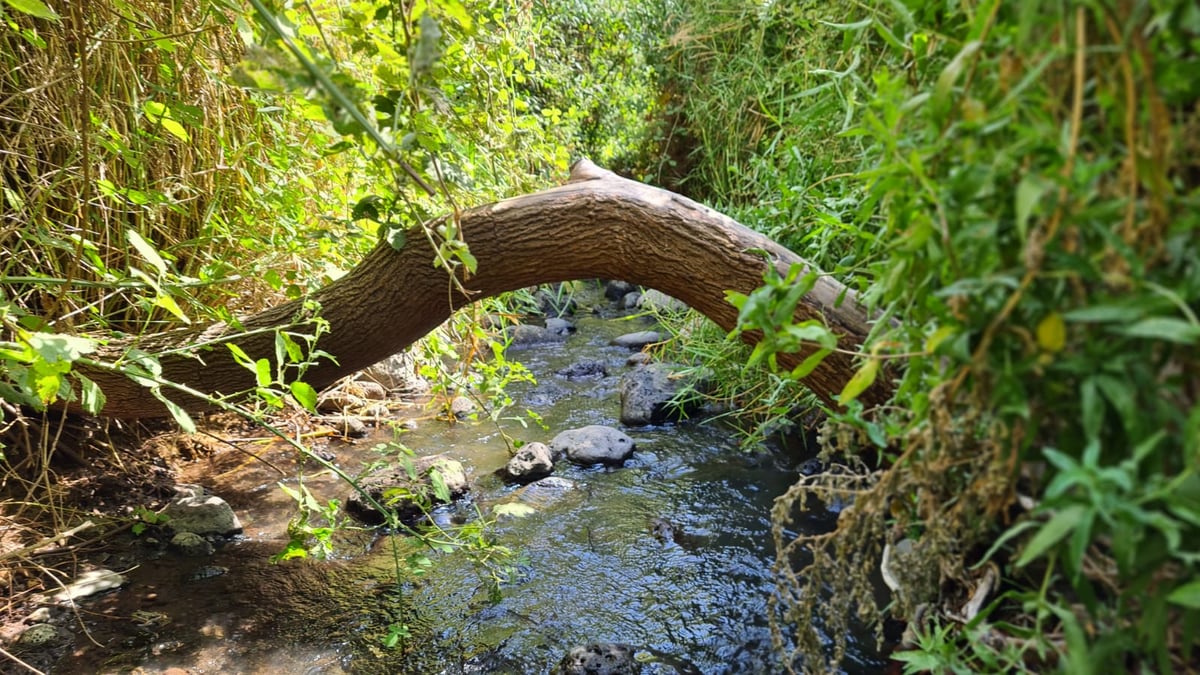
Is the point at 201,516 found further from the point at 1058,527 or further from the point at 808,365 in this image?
the point at 1058,527

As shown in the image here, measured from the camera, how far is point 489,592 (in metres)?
2.03

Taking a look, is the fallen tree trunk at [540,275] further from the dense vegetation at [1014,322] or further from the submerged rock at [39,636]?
the submerged rock at [39,636]

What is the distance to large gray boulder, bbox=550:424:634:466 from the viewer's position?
309 cm

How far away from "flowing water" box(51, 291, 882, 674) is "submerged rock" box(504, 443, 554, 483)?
7cm

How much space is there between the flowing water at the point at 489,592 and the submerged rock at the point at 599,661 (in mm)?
71

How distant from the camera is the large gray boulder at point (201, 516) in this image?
2.41 metres

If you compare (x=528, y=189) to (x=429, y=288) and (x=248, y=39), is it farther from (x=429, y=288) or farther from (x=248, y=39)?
(x=248, y=39)

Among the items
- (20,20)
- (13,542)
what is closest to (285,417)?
(13,542)

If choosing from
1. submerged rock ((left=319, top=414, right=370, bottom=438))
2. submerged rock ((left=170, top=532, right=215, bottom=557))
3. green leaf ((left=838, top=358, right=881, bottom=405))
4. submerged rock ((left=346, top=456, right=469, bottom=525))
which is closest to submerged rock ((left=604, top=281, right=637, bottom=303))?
submerged rock ((left=319, top=414, right=370, bottom=438))

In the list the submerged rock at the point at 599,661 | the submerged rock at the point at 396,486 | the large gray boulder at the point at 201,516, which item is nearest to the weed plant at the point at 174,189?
the submerged rock at the point at 396,486

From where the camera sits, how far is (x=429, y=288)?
1956mm

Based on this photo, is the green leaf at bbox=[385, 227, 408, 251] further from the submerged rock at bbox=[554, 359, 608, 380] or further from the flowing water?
the submerged rock at bbox=[554, 359, 608, 380]

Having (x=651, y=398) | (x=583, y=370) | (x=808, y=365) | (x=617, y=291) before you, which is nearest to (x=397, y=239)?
(x=808, y=365)

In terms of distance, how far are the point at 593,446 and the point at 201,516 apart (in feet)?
5.18
